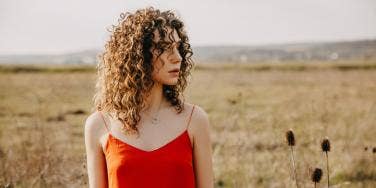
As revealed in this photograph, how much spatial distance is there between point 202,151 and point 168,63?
409mm

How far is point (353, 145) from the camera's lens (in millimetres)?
6672

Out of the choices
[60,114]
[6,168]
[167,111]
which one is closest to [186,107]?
[167,111]

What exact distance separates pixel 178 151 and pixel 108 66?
0.64 meters

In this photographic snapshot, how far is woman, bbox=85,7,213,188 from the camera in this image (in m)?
2.22

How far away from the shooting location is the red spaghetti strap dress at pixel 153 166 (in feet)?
7.22

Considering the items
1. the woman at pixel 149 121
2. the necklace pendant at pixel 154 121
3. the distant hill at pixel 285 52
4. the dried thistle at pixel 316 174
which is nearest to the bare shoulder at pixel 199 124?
the woman at pixel 149 121

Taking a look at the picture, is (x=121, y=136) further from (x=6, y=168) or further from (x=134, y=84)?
(x=6, y=168)

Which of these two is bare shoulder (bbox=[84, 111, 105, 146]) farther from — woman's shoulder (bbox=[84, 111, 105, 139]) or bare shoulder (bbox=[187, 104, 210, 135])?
bare shoulder (bbox=[187, 104, 210, 135])

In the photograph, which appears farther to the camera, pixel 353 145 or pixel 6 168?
pixel 353 145

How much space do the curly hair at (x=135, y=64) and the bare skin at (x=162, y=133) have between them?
0.03 metres

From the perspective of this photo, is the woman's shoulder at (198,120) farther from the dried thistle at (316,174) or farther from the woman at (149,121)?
the dried thistle at (316,174)

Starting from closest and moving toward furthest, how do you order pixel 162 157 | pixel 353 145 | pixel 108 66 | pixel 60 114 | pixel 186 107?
pixel 162 157, pixel 186 107, pixel 108 66, pixel 353 145, pixel 60 114

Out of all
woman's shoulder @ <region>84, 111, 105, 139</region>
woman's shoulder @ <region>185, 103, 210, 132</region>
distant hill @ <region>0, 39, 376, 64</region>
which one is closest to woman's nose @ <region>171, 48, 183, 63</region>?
woman's shoulder @ <region>185, 103, 210, 132</region>

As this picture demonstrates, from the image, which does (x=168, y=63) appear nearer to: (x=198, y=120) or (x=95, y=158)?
(x=198, y=120)
